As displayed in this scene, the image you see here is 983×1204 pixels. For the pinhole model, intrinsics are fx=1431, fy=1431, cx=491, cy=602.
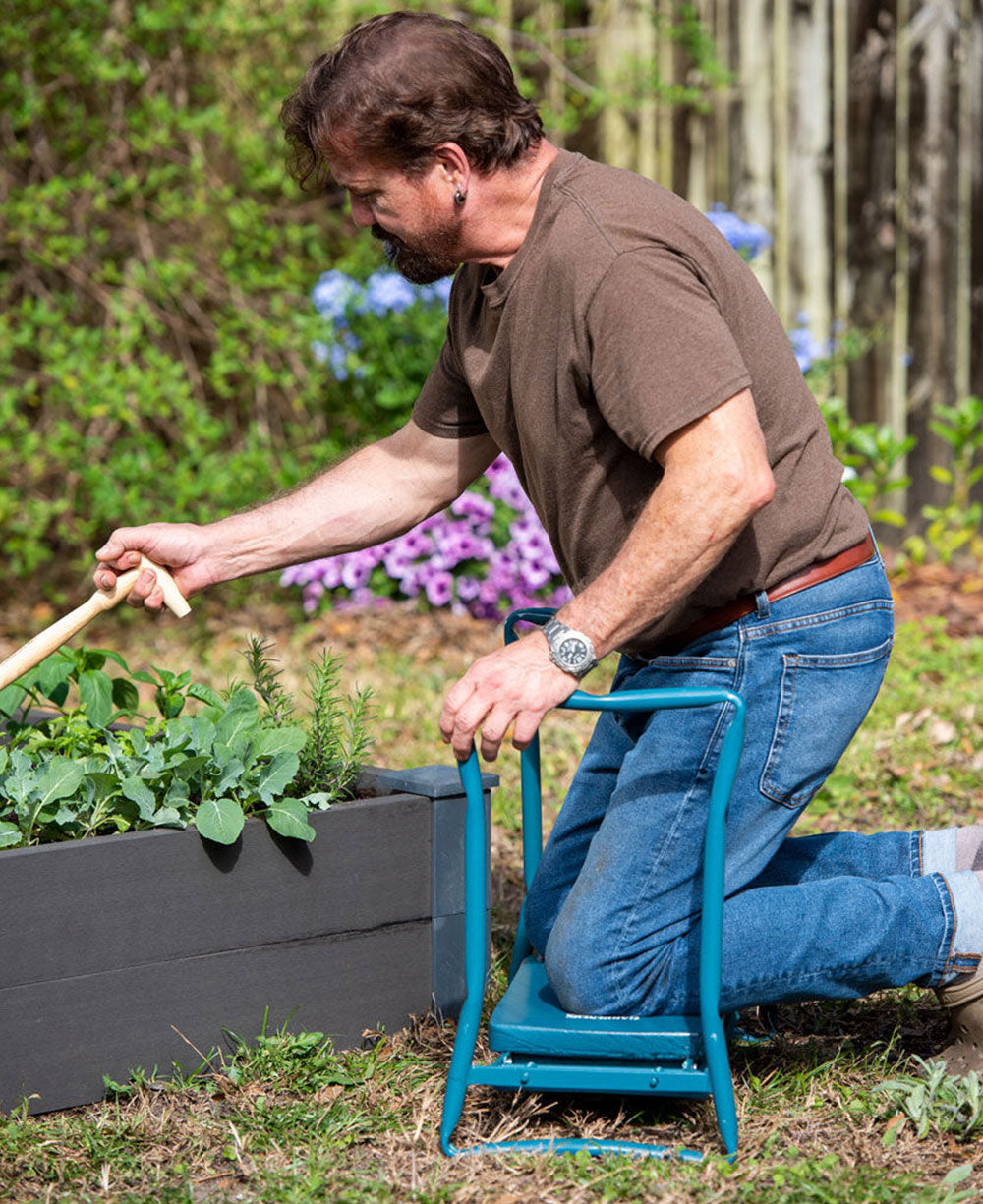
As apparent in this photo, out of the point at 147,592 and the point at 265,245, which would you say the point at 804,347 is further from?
the point at 147,592

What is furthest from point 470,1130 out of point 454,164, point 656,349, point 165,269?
point 165,269

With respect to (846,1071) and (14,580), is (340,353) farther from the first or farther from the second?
(846,1071)

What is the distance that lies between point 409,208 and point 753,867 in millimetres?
1136

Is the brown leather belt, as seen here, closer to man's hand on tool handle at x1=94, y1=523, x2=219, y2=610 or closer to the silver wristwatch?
the silver wristwatch

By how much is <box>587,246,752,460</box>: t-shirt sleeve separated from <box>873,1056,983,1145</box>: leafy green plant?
1.04 meters

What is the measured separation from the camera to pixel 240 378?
5.85 m

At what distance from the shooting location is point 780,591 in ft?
7.06

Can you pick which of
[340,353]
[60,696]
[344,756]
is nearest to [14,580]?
[340,353]

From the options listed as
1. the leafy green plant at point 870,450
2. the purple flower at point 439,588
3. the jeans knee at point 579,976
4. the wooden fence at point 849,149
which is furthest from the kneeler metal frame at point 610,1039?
the wooden fence at point 849,149

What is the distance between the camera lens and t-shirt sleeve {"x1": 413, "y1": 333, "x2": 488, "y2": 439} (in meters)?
2.54

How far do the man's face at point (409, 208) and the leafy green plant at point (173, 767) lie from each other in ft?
A: 2.24

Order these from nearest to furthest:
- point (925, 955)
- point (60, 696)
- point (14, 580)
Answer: point (925, 955) → point (60, 696) → point (14, 580)

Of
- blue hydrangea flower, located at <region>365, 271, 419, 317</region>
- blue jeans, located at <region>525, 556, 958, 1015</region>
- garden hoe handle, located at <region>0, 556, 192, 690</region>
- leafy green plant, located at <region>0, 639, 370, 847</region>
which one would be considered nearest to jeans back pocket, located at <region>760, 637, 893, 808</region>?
blue jeans, located at <region>525, 556, 958, 1015</region>

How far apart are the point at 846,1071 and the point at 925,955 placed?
290mm
